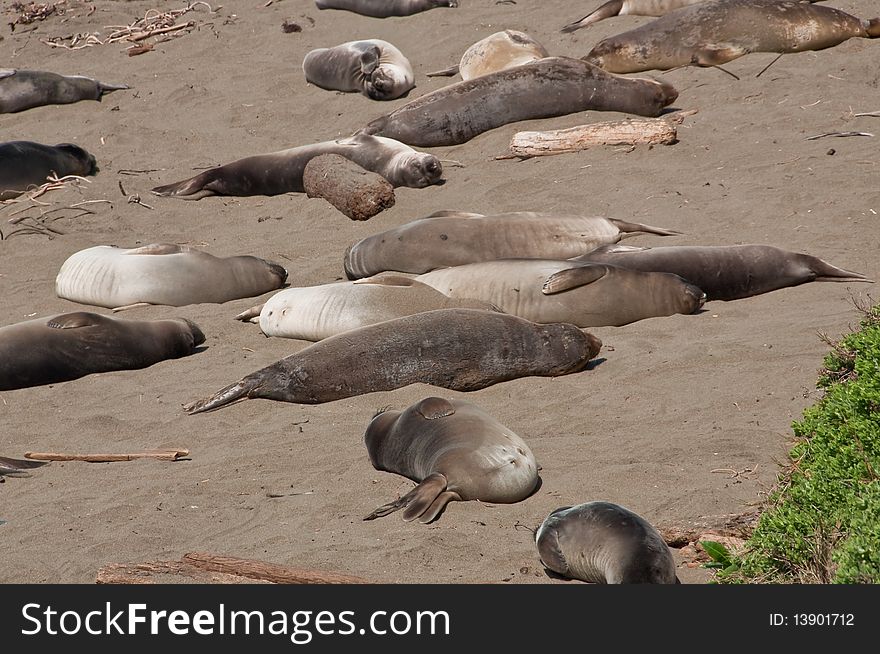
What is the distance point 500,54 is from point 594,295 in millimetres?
5085

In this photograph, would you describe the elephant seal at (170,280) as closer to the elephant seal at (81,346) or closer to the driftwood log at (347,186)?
the elephant seal at (81,346)

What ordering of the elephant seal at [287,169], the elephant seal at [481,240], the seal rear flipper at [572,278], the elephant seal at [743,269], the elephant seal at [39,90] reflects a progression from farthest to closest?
the elephant seal at [39,90]
the elephant seal at [287,169]
the elephant seal at [481,240]
the elephant seal at [743,269]
the seal rear flipper at [572,278]

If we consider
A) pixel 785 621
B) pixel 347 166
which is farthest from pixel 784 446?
pixel 347 166

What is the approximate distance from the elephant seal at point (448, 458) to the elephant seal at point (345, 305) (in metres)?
1.49

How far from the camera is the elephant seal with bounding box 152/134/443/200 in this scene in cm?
953

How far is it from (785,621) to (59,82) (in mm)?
11488

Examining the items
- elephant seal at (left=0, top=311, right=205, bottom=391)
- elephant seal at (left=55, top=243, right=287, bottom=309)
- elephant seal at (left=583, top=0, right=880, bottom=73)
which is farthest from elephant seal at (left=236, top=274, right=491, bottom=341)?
elephant seal at (left=583, top=0, right=880, bottom=73)

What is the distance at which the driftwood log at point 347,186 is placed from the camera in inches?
349

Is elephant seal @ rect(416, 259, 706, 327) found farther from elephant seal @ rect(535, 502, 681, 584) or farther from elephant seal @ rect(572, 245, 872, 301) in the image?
elephant seal @ rect(535, 502, 681, 584)

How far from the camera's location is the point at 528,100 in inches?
399

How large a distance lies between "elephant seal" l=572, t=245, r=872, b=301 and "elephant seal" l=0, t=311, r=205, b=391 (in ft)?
9.08

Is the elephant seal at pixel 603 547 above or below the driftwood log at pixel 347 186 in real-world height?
above

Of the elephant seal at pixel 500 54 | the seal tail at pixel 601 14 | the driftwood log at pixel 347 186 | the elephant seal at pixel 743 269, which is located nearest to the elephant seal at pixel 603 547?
the elephant seal at pixel 743 269

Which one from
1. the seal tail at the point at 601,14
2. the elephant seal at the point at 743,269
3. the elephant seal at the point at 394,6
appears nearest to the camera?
the elephant seal at the point at 743,269
